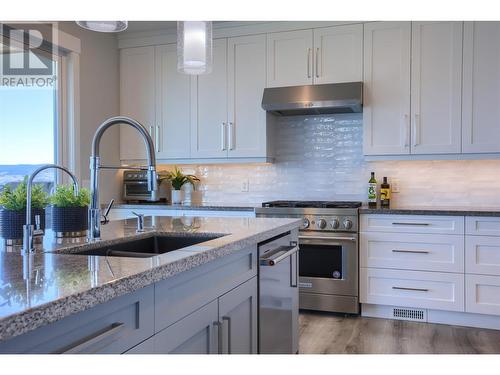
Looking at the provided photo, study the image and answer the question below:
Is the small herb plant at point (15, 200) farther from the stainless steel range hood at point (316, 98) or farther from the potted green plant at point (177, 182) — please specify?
the potted green plant at point (177, 182)

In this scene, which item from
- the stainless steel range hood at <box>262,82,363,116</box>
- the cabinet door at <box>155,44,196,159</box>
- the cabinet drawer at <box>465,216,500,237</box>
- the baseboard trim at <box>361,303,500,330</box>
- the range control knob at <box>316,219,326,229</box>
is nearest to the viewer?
the cabinet drawer at <box>465,216,500,237</box>

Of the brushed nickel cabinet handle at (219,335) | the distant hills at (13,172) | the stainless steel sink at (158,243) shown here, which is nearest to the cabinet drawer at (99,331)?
the brushed nickel cabinet handle at (219,335)

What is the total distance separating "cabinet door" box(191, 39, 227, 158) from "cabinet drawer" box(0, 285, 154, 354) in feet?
10.3

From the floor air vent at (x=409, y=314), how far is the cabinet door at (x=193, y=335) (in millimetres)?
2364

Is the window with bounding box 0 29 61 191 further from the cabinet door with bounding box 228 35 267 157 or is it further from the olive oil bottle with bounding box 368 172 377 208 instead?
the olive oil bottle with bounding box 368 172 377 208

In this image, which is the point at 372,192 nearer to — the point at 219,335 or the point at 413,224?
the point at 413,224

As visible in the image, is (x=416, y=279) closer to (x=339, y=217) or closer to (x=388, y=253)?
(x=388, y=253)

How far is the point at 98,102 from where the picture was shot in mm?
4383

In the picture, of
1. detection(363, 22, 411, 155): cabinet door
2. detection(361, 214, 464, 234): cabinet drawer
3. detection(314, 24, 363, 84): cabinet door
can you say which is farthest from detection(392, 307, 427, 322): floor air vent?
detection(314, 24, 363, 84): cabinet door

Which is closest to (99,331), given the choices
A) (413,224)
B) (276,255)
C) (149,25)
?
(276,255)

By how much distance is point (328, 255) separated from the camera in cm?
364

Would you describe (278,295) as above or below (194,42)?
below

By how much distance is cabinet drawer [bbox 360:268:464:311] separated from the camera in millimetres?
3377

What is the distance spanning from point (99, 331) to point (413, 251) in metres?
2.90
